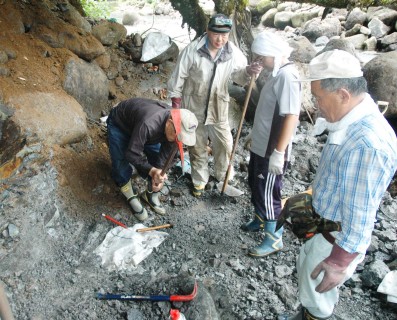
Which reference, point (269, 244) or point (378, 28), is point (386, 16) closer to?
point (378, 28)

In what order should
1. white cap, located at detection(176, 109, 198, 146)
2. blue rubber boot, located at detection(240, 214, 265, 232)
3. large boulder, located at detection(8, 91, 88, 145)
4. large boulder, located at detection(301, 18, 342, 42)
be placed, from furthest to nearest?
large boulder, located at detection(301, 18, 342, 42) → blue rubber boot, located at detection(240, 214, 265, 232) → large boulder, located at detection(8, 91, 88, 145) → white cap, located at detection(176, 109, 198, 146)

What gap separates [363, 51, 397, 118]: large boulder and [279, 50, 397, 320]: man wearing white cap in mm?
5637

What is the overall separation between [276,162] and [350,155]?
1.62 metres

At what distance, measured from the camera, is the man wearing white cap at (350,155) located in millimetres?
2160

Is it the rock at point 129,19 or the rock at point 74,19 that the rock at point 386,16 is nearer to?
the rock at point 129,19

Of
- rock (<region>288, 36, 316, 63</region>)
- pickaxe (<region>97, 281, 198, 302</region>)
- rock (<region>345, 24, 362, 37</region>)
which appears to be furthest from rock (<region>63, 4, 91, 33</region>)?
rock (<region>345, 24, 362, 37</region>)

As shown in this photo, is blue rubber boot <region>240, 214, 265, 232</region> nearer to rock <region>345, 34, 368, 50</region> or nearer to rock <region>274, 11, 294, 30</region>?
rock <region>345, 34, 368, 50</region>

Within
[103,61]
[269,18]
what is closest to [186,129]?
[103,61]

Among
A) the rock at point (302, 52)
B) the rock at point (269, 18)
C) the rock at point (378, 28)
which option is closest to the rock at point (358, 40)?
the rock at point (378, 28)

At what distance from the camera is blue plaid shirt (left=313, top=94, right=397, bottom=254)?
2.14m

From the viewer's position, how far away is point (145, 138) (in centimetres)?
393

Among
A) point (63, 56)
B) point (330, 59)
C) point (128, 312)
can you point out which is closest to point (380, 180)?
point (330, 59)

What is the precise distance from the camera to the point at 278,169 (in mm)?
3854

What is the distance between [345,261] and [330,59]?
1.35 m
